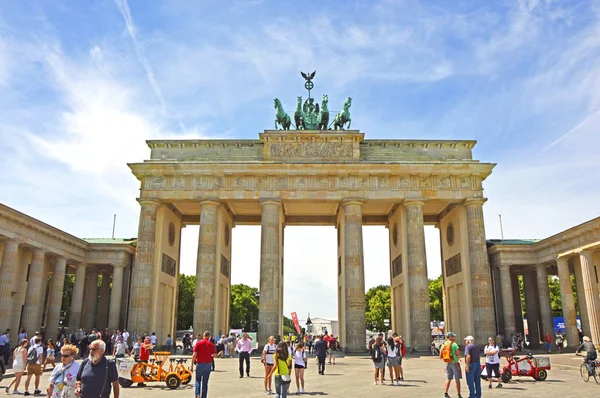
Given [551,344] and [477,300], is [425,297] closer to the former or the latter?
[477,300]

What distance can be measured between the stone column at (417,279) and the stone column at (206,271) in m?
15.5

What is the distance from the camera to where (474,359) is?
498 inches

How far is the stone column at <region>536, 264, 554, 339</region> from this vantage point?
37.6 metres

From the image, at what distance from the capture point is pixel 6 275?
30.9 meters

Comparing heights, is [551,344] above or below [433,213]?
below

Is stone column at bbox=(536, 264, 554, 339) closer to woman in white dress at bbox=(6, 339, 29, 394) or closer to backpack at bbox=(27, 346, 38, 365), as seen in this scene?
backpack at bbox=(27, 346, 38, 365)

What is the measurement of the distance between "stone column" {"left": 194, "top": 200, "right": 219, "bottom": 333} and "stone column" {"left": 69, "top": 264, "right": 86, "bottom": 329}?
10666mm

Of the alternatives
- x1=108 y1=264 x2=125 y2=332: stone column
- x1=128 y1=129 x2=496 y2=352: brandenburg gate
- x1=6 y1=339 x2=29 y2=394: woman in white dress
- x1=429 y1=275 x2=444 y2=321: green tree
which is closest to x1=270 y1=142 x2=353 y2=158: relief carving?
x1=128 y1=129 x2=496 y2=352: brandenburg gate

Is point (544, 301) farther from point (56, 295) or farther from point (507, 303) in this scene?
point (56, 295)

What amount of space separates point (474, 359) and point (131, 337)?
28339mm

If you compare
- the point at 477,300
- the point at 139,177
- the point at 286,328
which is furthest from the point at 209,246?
the point at 286,328

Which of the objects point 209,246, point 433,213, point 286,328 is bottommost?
point 286,328

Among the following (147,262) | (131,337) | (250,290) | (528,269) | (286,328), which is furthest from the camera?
(286,328)

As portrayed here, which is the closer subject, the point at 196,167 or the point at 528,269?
the point at 196,167
